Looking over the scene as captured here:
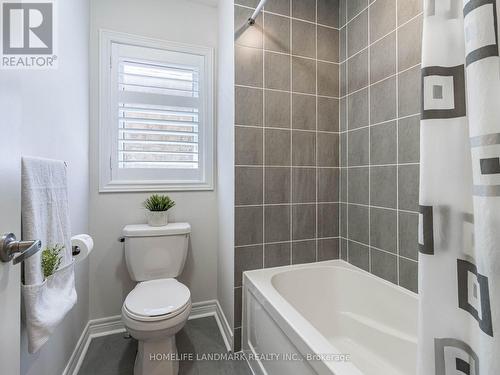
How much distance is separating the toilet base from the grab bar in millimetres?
980

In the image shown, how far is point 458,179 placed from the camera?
482mm

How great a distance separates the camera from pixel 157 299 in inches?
54.5

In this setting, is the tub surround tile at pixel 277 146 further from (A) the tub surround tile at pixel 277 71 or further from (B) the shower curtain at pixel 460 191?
(B) the shower curtain at pixel 460 191

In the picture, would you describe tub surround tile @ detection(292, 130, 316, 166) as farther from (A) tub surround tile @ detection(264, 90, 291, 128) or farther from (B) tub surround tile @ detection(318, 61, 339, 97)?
(B) tub surround tile @ detection(318, 61, 339, 97)

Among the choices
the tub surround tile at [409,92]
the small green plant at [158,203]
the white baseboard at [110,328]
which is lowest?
the white baseboard at [110,328]

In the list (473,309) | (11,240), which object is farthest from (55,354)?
(473,309)

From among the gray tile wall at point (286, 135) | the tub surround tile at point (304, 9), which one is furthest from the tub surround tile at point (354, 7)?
the tub surround tile at point (304, 9)

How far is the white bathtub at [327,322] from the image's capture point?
0.98 m

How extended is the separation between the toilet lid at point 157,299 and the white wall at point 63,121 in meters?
0.36

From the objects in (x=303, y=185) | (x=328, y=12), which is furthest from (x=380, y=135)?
(x=328, y=12)

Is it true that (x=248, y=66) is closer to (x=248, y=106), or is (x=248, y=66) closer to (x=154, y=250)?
(x=248, y=106)

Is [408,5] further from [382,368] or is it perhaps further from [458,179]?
[382,368]

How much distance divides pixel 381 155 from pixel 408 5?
0.78 metres

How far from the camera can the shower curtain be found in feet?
1.36
